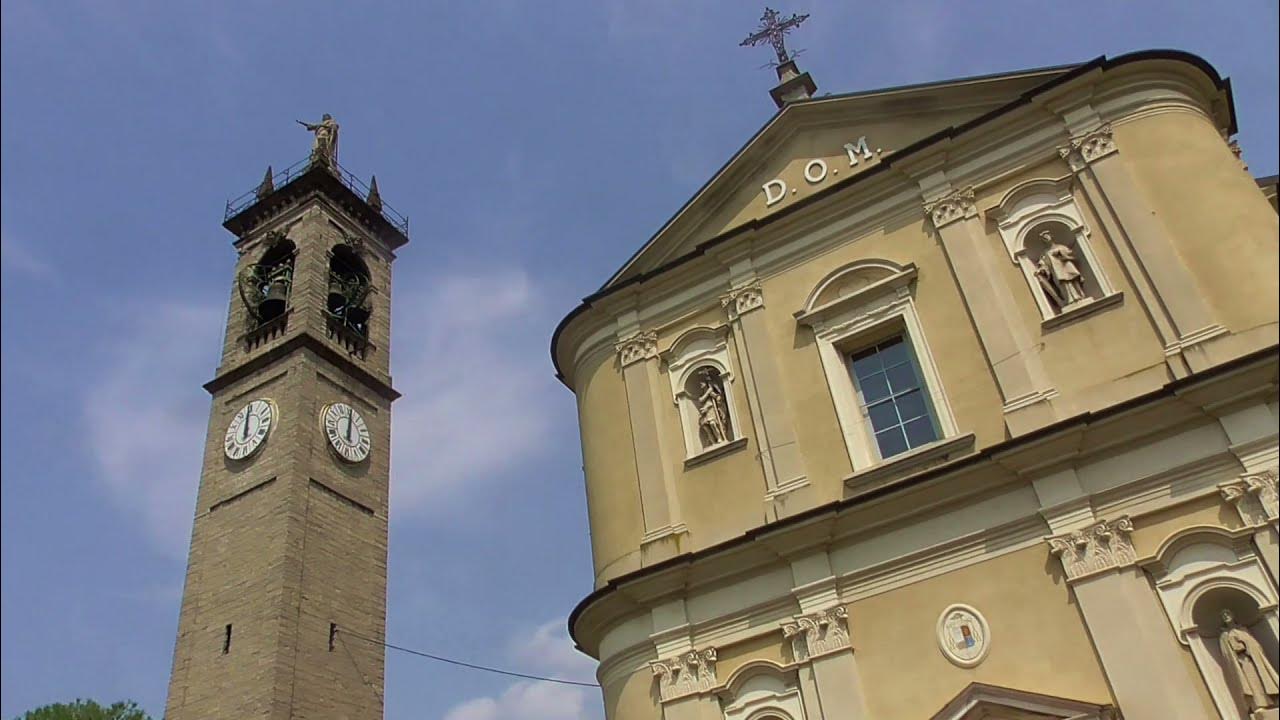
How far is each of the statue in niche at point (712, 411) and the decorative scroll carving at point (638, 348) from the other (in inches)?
42.8

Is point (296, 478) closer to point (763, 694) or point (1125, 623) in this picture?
point (763, 694)

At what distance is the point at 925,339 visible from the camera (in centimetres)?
1284

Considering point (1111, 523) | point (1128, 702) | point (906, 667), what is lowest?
point (1128, 702)

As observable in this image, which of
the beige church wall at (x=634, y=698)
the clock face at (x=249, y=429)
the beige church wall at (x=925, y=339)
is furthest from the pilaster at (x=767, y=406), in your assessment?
the clock face at (x=249, y=429)

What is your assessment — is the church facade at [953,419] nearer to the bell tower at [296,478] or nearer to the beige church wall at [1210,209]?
the beige church wall at [1210,209]

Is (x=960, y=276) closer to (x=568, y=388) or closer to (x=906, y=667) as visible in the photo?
(x=906, y=667)

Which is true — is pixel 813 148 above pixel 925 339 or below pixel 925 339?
above

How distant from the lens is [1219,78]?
→ 12930mm

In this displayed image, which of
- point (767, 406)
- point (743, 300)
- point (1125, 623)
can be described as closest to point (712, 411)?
point (767, 406)

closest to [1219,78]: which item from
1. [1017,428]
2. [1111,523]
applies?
[1017,428]

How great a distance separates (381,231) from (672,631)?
2360 centimetres

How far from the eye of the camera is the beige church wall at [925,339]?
1213cm

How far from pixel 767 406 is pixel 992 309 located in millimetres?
3163

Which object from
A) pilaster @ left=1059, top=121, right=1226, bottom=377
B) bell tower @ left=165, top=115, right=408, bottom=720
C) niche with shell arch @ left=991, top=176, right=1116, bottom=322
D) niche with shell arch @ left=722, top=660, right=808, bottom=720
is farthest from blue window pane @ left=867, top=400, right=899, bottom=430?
bell tower @ left=165, top=115, right=408, bottom=720
